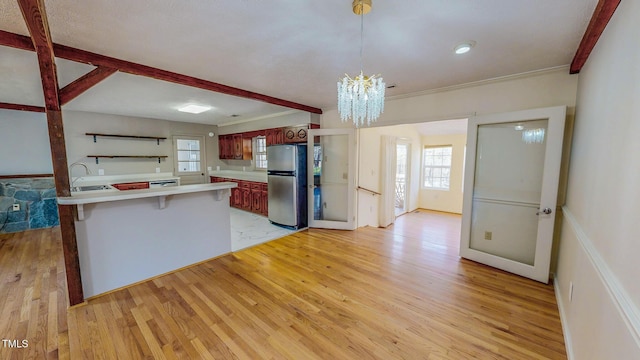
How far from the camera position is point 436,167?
22.5 feet

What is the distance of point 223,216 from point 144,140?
12.6 feet

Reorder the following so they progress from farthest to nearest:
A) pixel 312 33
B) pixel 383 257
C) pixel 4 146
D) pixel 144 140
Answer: pixel 144 140 → pixel 4 146 → pixel 383 257 → pixel 312 33

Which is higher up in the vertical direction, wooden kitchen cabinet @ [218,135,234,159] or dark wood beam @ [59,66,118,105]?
dark wood beam @ [59,66,118,105]

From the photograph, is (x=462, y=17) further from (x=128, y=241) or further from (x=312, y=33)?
(x=128, y=241)

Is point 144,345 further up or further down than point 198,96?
further down

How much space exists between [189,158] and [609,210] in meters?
7.37

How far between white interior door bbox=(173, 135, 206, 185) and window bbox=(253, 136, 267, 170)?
5.41 feet

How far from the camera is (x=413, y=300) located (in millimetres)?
2346

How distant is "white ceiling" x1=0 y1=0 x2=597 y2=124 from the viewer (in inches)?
62.4

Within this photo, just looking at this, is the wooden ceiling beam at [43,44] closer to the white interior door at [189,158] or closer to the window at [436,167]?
the white interior door at [189,158]

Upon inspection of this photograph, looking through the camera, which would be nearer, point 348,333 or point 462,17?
point 462,17

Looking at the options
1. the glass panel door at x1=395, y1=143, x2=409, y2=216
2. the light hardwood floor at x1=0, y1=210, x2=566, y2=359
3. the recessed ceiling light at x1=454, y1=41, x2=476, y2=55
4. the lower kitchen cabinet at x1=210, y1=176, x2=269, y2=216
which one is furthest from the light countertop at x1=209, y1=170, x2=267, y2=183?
the recessed ceiling light at x1=454, y1=41, x2=476, y2=55

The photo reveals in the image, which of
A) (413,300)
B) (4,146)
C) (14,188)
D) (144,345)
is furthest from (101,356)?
(4,146)

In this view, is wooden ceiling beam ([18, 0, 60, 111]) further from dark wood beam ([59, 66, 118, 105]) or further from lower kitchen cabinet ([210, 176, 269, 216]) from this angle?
lower kitchen cabinet ([210, 176, 269, 216])
